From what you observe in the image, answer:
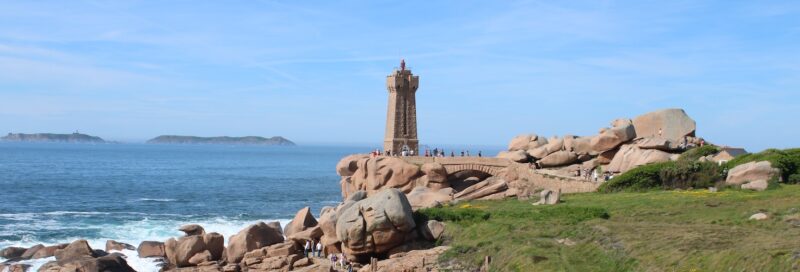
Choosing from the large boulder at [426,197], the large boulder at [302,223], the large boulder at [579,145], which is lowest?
the large boulder at [302,223]

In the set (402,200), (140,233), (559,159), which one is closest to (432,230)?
(402,200)

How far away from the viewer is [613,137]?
57.8 metres

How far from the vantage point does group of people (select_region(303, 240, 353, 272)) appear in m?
41.7

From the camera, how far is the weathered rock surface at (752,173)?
47.7 meters

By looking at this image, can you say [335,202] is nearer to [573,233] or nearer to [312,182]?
[312,182]

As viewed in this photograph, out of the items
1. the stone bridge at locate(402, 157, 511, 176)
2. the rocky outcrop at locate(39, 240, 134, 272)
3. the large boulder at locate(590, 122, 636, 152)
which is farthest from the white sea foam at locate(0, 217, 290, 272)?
the large boulder at locate(590, 122, 636, 152)

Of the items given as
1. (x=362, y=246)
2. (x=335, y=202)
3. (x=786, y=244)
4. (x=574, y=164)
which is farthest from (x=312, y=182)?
(x=786, y=244)

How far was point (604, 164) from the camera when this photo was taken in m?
58.7

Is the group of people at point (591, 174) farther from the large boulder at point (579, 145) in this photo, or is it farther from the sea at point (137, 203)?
the sea at point (137, 203)

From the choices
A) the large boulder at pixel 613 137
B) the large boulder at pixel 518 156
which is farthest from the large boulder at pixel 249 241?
the large boulder at pixel 613 137

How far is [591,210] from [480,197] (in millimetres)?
14324

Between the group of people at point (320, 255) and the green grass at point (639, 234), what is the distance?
4535mm

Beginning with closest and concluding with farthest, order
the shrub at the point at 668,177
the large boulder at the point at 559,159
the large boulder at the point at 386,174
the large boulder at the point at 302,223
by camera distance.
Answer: the shrub at the point at 668,177 < the large boulder at the point at 302,223 < the large boulder at the point at 559,159 < the large boulder at the point at 386,174

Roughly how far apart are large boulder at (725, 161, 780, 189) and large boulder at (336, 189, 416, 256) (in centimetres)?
1786
